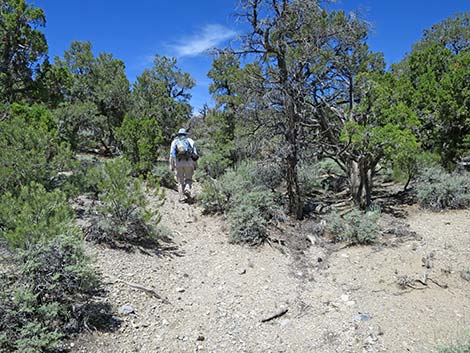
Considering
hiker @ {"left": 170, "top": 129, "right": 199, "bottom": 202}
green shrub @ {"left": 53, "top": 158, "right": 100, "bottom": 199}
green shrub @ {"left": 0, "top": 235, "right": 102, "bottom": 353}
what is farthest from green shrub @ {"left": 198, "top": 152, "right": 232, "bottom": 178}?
green shrub @ {"left": 0, "top": 235, "right": 102, "bottom": 353}

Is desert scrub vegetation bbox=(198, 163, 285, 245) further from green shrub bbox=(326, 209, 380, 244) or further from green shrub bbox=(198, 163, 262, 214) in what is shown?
green shrub bbox=(326, 209, 380, 244)

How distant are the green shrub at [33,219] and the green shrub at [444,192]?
8025 mm

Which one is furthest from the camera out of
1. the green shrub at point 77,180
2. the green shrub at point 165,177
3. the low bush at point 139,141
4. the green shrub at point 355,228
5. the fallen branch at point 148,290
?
the low bush at point 139,141

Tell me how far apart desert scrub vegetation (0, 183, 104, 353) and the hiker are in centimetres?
440

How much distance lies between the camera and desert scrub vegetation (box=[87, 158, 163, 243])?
5.22 metres

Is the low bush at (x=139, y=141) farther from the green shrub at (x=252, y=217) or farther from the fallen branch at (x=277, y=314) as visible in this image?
the fallen branch at (x=277, y=314)

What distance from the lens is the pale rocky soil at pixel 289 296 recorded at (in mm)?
3576

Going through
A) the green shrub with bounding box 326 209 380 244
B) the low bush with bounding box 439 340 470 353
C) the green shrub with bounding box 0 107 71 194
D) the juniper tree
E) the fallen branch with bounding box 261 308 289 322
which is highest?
the juniper tree

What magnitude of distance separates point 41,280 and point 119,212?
6.77 feet

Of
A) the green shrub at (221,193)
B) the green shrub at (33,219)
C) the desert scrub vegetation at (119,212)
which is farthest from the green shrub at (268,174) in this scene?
the green shrub at (33,219)

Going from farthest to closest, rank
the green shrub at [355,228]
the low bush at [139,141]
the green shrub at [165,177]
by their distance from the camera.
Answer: the low bush at [139,141]
the green shrub at [165,177]
the green shrub at [355,228]

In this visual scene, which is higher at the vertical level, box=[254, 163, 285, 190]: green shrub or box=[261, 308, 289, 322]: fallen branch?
box=[254, 163, 285, 190]: green shrub

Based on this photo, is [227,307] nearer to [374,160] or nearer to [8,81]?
[374,160]

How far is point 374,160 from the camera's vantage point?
8.16 meters
